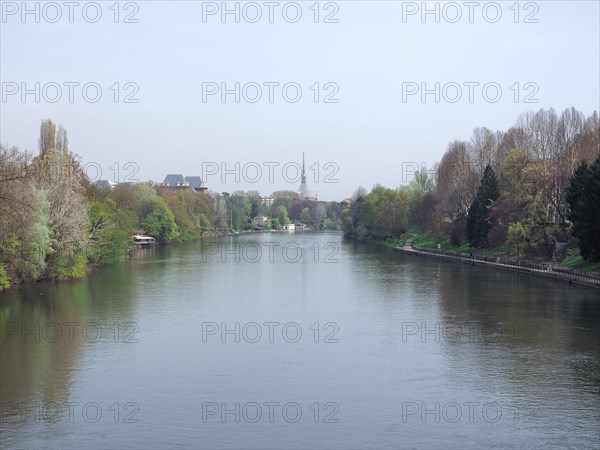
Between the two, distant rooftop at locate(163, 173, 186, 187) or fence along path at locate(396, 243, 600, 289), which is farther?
distant rooftop at locate(163, 173, 186, 187)

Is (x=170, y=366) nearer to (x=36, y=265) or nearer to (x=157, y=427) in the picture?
(x=157, y=427)

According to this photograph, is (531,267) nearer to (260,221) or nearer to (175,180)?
(260,221)

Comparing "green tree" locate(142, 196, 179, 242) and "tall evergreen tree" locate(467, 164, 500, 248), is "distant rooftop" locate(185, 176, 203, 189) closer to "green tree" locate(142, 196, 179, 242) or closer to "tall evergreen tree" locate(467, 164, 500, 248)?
"green tree" locate(142, 196, 179, 242)

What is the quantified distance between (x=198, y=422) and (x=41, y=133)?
43.1m

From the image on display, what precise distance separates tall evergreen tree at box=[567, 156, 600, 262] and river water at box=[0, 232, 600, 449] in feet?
11.2

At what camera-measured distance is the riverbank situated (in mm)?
40816

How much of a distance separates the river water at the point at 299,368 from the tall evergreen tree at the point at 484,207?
22.7 meters

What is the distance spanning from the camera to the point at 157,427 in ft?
54.6

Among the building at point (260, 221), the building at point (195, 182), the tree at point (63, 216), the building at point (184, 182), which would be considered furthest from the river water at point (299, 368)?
the building at point (195, 182)

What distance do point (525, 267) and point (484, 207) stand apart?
45.2ft

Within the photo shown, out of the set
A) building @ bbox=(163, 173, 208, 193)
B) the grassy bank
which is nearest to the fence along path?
the grassy bank

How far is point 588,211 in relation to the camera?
41.7m

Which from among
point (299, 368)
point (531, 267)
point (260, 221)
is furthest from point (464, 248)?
point (260, 221)

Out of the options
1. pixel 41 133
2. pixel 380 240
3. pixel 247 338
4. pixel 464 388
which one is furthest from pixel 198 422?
pixel 380 240
